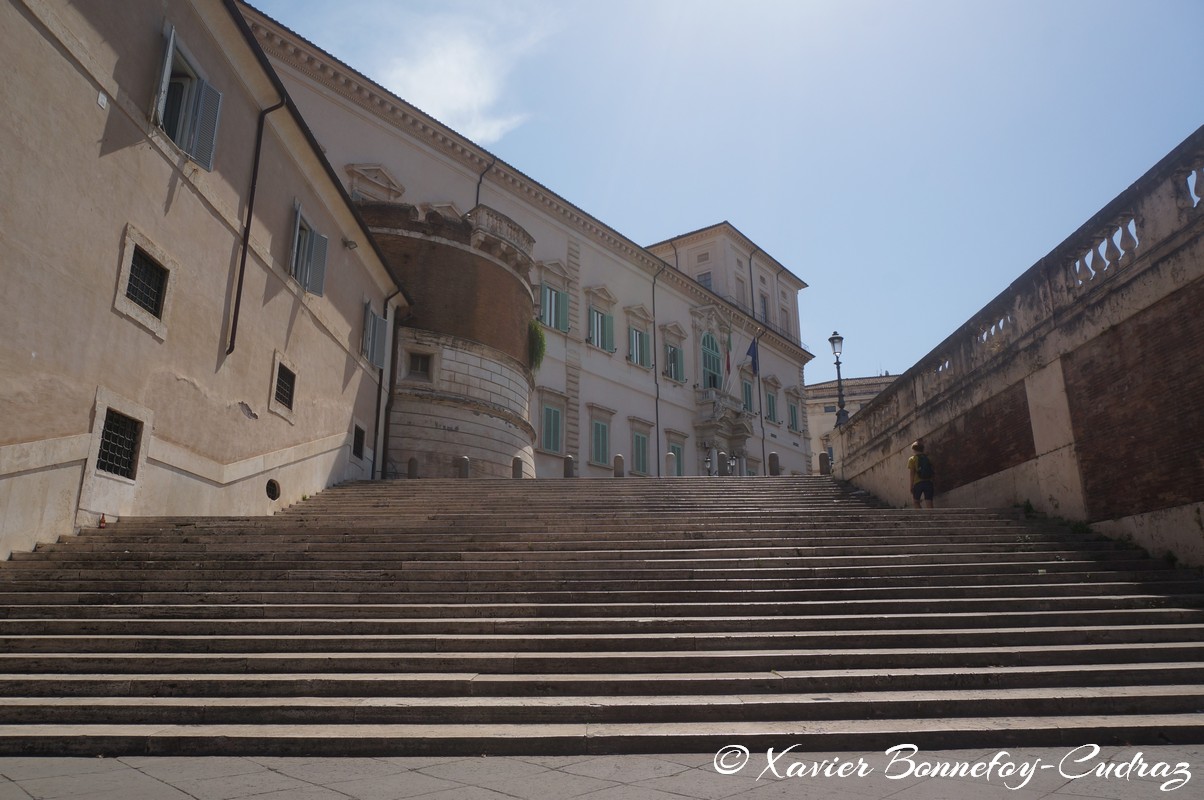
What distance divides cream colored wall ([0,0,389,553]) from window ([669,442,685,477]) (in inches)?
799

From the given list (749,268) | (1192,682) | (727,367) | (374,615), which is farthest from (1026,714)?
(749,268)

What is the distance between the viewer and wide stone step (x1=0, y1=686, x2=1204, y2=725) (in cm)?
496

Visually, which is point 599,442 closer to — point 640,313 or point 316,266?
point 640,313

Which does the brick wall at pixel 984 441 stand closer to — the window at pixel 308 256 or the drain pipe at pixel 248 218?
the drain pipe at pixel 248 218

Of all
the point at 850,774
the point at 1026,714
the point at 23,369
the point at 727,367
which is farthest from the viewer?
the point at 727,367

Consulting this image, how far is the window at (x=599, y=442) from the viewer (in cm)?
2927

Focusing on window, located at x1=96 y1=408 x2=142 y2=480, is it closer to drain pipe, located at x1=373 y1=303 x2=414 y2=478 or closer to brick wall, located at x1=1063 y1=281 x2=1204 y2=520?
drain pipe, located at x1=373 y1=303 x2=414 y2=478

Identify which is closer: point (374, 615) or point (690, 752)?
point (690, 752)

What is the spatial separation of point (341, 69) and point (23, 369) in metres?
17.5

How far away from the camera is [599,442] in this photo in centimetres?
2961

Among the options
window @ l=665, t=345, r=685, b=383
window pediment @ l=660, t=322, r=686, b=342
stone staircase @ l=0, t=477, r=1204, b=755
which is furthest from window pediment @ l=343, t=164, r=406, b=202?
stone staircase @ l=0, t=477, r=1204, b=755

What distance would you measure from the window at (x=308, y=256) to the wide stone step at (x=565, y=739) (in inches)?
428

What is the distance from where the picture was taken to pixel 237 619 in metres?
6.62

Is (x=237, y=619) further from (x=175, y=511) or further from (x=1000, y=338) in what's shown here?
(x=1000, y=338)
